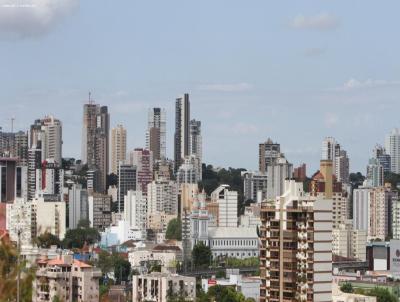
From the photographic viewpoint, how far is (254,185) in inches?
1286

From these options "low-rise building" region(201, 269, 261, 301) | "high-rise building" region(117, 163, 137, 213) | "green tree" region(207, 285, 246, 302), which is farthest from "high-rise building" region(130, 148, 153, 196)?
"green tree" region(207, 285, 246, 302)

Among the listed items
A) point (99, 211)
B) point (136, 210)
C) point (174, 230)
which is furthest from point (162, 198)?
point (174, 230)

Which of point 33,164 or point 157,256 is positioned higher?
point 33,164

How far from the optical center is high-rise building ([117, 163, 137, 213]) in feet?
105

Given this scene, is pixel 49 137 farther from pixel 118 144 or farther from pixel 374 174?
pixel 374 174

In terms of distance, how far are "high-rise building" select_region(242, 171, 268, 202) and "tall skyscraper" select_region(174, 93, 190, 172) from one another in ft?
14.2

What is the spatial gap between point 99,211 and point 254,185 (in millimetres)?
4713

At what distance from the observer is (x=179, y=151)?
37.5 metres

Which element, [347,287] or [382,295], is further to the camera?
[347,287]

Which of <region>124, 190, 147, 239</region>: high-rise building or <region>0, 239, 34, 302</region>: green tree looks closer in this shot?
<region>0, 239, 34, 302</region>: green tree

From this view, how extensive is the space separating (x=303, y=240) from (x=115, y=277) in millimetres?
8793

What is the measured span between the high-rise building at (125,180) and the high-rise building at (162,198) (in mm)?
1471

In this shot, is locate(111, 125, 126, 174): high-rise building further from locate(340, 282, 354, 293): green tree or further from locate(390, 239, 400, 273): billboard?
locate(340, 282, 354, 293): green tree

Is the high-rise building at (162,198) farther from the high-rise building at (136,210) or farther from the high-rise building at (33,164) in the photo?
the high-rise building at (33,164)
